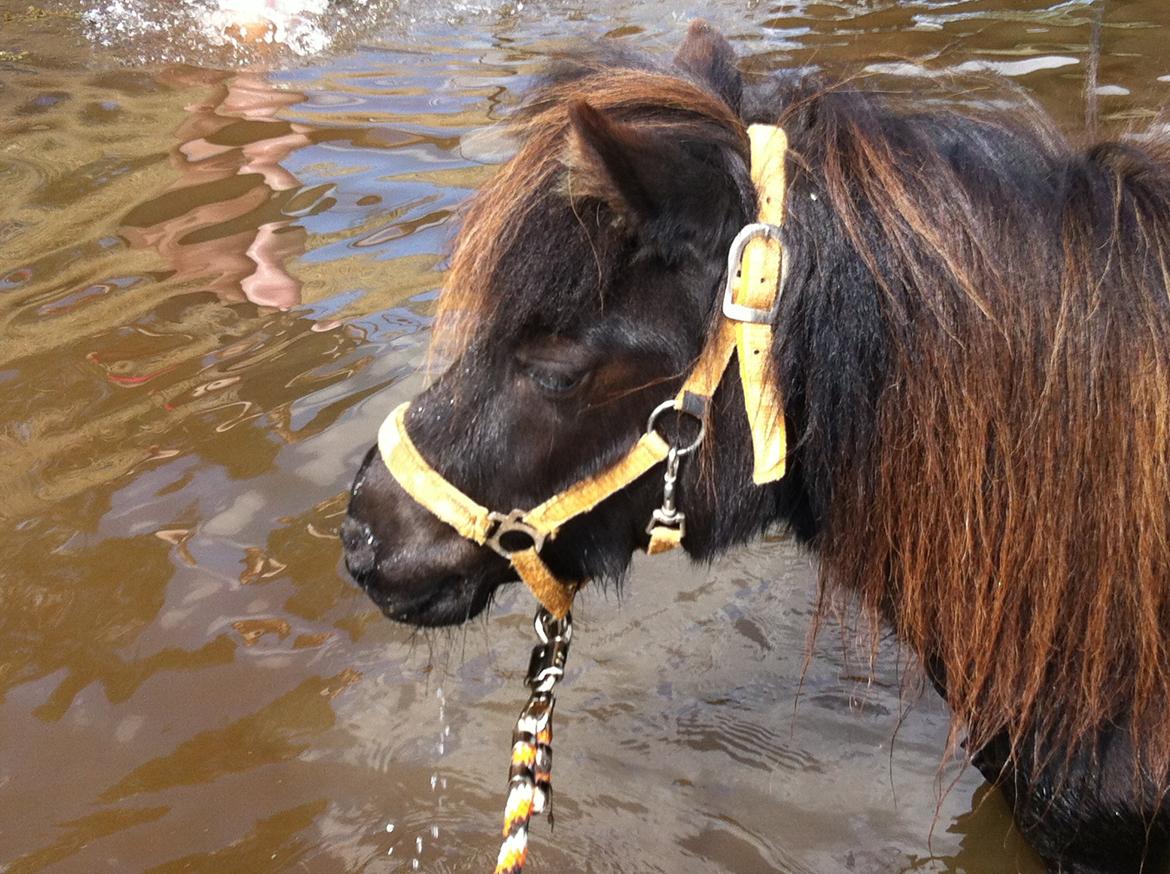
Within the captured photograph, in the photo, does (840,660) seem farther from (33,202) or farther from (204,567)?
(33,202)

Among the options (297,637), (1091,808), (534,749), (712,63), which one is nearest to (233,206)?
(297,637)

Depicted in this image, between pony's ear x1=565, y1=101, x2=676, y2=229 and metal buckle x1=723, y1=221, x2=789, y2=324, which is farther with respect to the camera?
metal buckle x1=723, y1=221, x2=789, y2=324

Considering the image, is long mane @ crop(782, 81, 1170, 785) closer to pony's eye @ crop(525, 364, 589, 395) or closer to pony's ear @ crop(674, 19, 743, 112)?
pony's ear @ crop(674, 19, 743, 112)

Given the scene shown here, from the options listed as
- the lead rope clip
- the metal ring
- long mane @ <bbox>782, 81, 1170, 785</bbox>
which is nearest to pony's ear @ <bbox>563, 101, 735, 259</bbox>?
long mane @ <bbox>782, 81, 1170, 785</bbox>

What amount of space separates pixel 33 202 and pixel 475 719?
4.50 meters

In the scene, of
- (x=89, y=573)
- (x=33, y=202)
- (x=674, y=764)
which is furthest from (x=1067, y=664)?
(x=33, y=202)

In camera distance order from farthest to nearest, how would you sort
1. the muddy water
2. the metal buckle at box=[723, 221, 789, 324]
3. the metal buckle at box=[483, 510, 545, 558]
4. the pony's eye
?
1. the muddy water
2. the metal buckle at box=[483, 510, 545, 558]
3. the pony's eye
4. the metal buckle at box=[723, 221, 789, 324]

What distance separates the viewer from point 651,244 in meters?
1.97

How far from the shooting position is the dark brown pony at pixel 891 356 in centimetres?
196

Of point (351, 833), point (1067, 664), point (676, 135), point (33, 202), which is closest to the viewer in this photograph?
point (676, 135)

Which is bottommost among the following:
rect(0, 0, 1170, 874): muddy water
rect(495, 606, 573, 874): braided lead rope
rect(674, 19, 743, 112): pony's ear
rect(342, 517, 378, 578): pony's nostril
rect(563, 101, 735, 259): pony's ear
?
rect(0, 0, 1170, 874): muddy water

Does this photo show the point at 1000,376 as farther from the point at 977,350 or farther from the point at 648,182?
the point at 648,182

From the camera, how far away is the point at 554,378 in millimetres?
2033

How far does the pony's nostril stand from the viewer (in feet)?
7.48
